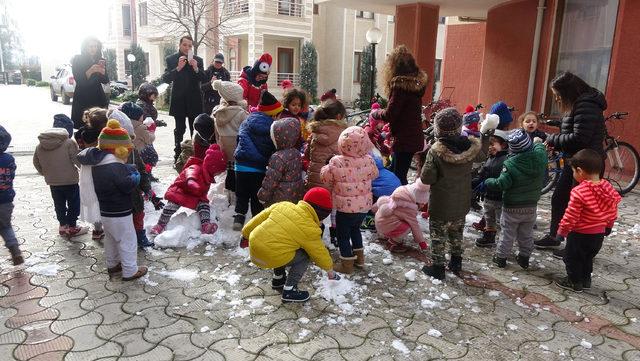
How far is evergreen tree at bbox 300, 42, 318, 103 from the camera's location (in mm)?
26141

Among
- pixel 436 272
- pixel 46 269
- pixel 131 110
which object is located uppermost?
pixel 131 110

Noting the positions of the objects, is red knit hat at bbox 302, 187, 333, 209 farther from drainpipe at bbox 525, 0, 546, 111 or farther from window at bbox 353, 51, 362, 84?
window at bbox 353, 51, 362, 84

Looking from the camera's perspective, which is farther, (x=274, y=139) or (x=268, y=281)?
(x=274, y=139)

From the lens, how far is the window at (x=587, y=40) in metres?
7.78

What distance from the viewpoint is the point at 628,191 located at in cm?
690

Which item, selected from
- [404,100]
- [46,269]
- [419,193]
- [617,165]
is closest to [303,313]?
[419,193]

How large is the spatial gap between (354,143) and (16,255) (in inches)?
122

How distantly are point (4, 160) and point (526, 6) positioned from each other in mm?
9244

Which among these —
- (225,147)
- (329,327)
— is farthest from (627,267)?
(225,147)

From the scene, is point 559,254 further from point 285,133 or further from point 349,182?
point 285,133

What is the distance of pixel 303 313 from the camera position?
325 centimetres

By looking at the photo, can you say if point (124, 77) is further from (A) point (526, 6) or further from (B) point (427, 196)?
(B) point (427, 196)

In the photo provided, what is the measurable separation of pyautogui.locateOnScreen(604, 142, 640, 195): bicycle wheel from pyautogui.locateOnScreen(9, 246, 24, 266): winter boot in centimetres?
763

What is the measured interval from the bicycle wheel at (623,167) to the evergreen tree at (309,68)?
20.0m
